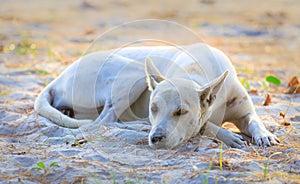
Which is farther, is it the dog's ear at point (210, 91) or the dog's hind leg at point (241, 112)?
the dog's hind leg at point (241, 112)

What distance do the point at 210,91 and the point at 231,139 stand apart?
423mm

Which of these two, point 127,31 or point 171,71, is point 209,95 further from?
point 127,31

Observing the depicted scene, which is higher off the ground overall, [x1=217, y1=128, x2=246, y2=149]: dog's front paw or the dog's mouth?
→ the dog's mouth

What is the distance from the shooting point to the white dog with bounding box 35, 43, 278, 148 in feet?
13.7

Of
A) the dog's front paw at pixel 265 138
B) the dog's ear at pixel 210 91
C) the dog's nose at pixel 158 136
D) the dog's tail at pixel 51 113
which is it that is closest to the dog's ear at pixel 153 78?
the dog's ear at pixel 210 91

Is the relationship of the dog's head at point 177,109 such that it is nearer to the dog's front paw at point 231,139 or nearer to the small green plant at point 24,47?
the dog's front paw at point 231,139

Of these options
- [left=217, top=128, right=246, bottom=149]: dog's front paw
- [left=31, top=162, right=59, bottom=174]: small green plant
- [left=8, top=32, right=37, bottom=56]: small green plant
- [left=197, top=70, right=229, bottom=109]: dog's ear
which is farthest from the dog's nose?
[left=8, top=32, right=37, bottom=56]: small green plant

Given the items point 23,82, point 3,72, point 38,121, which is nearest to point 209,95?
point 38,121

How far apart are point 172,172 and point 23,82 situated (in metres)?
3.54

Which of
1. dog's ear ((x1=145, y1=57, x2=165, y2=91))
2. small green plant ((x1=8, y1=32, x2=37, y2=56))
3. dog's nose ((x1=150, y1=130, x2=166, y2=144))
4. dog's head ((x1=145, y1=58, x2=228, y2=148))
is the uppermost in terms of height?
dog's ear ((x1=145, y1=57, x2=165, y2=91))

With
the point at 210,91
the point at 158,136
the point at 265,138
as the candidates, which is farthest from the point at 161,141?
the point at 265,138

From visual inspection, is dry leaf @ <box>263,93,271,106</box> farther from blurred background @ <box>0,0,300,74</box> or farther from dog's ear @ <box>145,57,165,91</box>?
blurred background @ <box>0,0,300,74</box>

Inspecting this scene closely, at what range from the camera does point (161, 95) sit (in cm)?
420

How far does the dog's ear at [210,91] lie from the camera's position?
428cm
